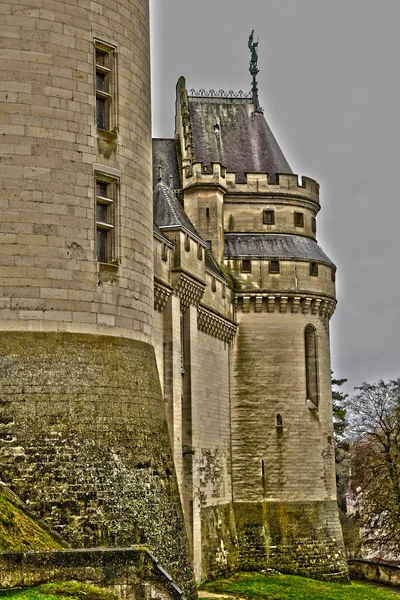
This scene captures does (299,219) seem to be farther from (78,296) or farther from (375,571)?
(78,296)

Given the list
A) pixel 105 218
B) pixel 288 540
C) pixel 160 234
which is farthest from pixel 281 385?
pixel 105 218

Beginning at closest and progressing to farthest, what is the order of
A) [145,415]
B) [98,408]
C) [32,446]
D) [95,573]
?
[95,573]
[32,446]
[98,408]
[145,415]

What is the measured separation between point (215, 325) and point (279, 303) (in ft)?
13.5

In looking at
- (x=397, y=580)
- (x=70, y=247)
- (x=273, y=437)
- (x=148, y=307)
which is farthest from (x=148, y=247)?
(x=397, y=580)

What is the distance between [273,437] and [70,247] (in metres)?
20.1

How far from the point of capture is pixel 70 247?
1627cm

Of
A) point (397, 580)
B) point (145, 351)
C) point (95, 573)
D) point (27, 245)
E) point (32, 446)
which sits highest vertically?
point (27, 245)

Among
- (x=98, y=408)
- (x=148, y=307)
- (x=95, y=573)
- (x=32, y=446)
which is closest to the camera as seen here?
(x=95, y=573)

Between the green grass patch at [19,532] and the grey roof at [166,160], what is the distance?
23.9 m

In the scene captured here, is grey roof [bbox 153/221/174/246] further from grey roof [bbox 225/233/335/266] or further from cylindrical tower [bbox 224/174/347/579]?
grey roof [bbox 225/233/335/266]

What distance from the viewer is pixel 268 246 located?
36844 millimetres

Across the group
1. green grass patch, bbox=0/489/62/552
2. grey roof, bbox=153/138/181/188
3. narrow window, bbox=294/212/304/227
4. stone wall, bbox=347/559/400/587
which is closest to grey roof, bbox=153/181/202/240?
grey roof, bbox=153/138/181/188

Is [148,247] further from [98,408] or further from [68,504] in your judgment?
[68,504]

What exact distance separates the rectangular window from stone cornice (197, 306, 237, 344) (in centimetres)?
1339
